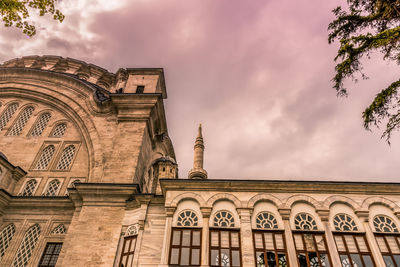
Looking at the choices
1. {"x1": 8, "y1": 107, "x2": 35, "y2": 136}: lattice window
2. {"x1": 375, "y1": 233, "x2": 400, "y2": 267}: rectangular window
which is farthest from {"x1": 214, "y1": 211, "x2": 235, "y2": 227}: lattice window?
{"x1": 8, "y1": 107, "x2": 35, "y2": 136}: lattice window

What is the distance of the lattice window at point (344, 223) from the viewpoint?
9.80 meters

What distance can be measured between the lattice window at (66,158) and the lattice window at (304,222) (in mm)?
11945

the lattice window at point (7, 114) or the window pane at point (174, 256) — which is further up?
the lattice window at point (7, 114)

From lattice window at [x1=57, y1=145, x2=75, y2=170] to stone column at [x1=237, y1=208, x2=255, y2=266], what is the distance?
395 inches

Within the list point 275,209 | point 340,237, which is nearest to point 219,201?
point 275,209

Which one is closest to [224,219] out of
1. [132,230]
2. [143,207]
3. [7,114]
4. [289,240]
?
[289,240]

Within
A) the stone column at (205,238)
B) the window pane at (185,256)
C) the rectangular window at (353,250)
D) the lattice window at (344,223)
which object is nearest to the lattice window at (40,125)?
the stone column at (205,238)

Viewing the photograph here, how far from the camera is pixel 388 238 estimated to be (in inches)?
374

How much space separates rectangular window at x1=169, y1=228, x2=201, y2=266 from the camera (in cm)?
920

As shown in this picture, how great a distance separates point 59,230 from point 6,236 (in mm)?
2410

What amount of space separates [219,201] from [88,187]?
5901 millimetres

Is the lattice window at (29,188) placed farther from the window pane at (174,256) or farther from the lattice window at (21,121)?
the window pane at (174,256)

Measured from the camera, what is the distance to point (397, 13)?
9.66 metres

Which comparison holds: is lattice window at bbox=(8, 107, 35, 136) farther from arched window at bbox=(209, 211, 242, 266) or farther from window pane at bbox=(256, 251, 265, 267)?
window pane at bbox=(256, 251, 265, 267)
